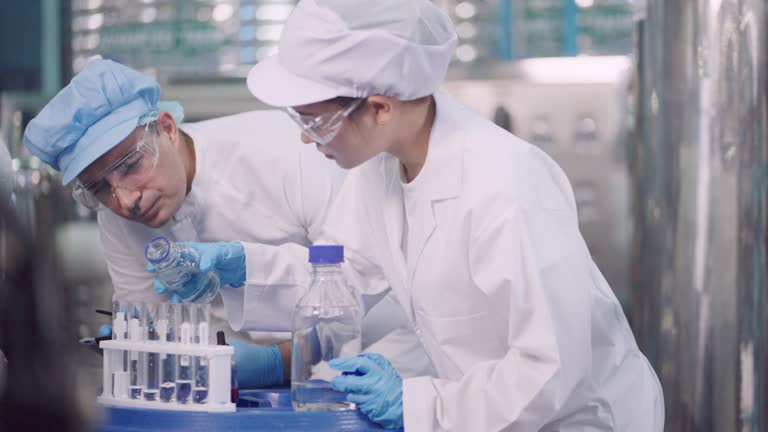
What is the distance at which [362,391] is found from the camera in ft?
4.88

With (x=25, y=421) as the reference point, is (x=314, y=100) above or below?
above

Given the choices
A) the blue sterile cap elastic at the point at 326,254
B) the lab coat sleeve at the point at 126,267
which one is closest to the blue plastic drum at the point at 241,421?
the blue sterile cap elastic at the point at 326,254

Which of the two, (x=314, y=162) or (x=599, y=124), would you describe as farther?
(x=599, y=124)

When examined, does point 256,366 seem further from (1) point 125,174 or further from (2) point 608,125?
(2) point 608,125

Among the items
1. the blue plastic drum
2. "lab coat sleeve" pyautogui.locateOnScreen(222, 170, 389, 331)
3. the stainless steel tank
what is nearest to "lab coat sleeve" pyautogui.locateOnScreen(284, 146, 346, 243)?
"lab coat sleeve" pyautogui.locateOnScreen(222, 170, 389, 331)

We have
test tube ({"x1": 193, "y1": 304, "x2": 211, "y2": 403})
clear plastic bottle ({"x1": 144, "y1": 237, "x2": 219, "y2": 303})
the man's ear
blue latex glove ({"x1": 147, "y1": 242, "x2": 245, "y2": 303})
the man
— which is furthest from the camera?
the man's ear

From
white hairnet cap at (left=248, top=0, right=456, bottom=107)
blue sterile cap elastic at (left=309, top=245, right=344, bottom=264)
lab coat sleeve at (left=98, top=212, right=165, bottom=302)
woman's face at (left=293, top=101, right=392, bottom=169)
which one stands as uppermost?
white hairnet cap at (left=248, top=0, right=456, bottom=107)

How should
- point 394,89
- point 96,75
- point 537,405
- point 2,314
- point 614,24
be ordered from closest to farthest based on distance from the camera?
1. point 2,314
2. point 537,405
3. point 394,89
4. point 96,75
5. point 614,24

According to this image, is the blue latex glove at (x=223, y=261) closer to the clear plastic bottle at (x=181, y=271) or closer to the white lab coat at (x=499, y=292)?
the clear plastic bottle at (x=181, y=271)

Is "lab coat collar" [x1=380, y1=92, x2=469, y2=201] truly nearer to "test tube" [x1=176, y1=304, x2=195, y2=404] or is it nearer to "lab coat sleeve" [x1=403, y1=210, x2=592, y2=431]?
"lab coat sleeve" [x1=403, y1=210, x2=592, y2=431]

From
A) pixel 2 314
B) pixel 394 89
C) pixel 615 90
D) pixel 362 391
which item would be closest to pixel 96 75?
pixel 394 89

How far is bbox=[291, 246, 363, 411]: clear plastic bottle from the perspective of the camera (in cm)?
156

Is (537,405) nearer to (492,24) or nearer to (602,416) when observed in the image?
(602,416)

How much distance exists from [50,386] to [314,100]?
100cm
